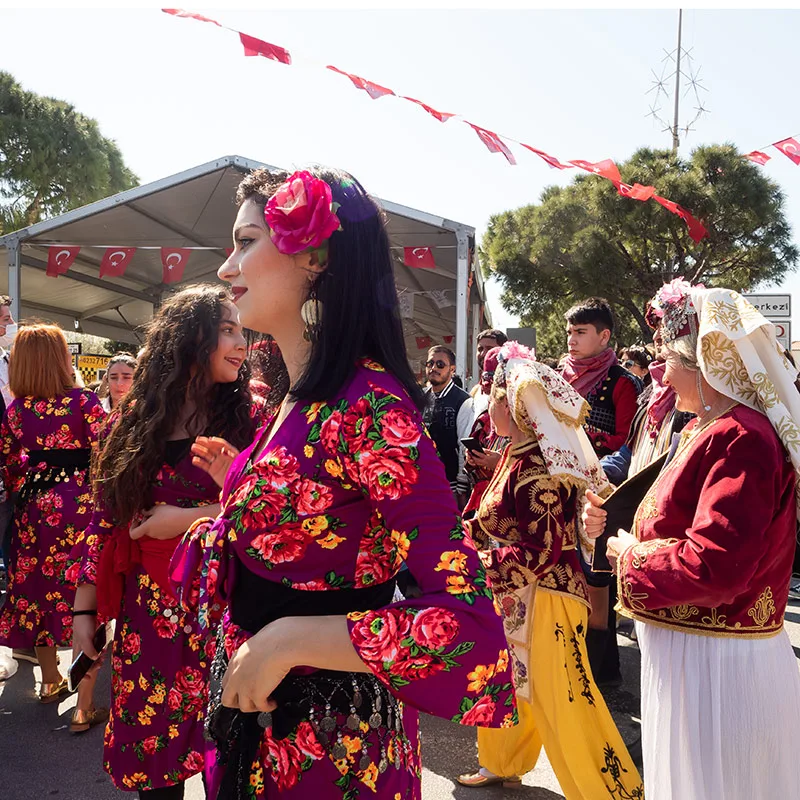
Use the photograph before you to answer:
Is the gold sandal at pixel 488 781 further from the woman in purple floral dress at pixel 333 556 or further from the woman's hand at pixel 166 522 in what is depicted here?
the woman in purple floral dress at pixel 333 556

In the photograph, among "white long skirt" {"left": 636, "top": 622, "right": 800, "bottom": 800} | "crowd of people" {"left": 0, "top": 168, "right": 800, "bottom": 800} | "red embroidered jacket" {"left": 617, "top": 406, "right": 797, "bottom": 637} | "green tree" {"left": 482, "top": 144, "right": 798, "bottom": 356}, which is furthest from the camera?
"green tree" {"left": 482, "top": 144, "right": 798, "bottom": 356}

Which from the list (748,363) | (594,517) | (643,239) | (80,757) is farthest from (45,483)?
(643,239)

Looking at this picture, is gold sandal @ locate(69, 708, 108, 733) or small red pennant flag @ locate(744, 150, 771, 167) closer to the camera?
gold sandal @ locate(69, 708, 108, 733)

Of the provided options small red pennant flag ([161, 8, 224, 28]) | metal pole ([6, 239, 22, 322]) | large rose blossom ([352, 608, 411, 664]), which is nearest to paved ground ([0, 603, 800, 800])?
large rose blossom ([352, 608, 411, 664])

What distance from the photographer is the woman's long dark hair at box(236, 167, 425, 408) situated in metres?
1.25

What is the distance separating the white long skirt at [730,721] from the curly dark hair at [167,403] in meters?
1.57

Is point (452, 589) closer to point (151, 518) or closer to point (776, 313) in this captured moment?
point (151, 518)

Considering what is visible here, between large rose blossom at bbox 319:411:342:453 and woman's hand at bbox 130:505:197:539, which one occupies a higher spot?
large rose blossom at bbox 319:411:342:453

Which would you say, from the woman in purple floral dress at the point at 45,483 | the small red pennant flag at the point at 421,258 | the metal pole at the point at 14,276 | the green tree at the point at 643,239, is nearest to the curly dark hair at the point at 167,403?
the woman in purple floral dress at the point at 45,483

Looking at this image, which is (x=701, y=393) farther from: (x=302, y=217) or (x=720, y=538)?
(x=302, y=217)

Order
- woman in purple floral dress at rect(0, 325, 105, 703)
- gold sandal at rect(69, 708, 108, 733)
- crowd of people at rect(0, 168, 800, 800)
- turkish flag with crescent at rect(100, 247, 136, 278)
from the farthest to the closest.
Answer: turkish flag with crescent at rect(100, 247, 136, 278), woman in purple floral dress at rect(0, 325, 105, 703), gold sandal at rect(69, 708, 108, 733), crowd of people at rect(0, 168, 800, 800)

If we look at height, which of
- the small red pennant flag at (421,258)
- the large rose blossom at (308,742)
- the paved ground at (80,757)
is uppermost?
the small red pennant flag at (421,258)

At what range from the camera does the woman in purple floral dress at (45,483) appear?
13.8ft

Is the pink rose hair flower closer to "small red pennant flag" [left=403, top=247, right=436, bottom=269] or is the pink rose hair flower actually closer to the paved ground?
the paved ground
